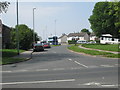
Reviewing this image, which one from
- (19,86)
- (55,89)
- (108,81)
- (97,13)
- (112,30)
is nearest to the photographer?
(55,89)

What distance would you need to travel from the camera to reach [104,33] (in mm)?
62500

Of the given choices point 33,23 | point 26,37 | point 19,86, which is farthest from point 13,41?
point 19,86

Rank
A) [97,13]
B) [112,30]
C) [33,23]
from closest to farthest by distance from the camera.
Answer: [33,23], [112,30], [97,13]

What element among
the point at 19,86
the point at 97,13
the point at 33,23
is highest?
the point at 97,13

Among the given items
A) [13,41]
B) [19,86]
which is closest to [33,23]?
[13,41]

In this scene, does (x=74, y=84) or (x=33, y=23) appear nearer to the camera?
(x=74, y=84)

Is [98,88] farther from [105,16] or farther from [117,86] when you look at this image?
[105,16]

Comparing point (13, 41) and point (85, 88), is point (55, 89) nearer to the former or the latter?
point (85, 88)

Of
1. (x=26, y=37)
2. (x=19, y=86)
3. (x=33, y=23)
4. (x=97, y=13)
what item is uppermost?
A: (x=97, y=13)

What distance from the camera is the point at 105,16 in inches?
2351

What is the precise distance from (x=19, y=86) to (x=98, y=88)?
9.44 feet

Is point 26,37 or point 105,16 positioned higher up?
point 105,16

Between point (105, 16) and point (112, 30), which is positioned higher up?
point (105, 16)

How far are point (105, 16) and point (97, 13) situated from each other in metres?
4.13
